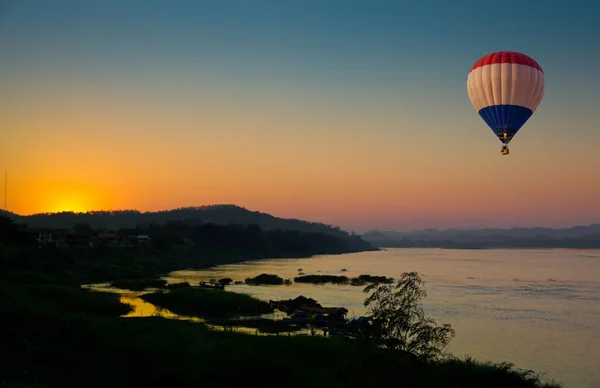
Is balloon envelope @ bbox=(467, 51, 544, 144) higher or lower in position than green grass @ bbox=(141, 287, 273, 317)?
higher

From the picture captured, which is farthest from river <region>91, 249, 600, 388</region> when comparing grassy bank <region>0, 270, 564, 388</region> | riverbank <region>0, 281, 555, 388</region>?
riverbank <region>0, 281, 555, 388</region>

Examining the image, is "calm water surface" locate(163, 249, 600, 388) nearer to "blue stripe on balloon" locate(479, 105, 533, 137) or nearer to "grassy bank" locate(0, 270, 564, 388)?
"grassy bank" locate(0, 270, 564, 388)

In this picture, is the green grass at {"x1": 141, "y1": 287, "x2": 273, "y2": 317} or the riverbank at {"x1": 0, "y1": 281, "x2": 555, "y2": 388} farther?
the green grass at {"x1": 141, "y1": 287, "x2": 273, "y2": 317}

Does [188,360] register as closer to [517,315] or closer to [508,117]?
[508,117]

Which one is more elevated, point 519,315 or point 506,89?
point 506,89

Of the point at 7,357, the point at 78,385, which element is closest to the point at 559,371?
the point at 78,385

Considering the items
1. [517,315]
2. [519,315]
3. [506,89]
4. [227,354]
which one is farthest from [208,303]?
[506,89]
